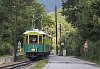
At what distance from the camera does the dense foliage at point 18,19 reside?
188 ft

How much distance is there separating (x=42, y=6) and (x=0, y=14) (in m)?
60.3

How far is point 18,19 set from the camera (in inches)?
3091

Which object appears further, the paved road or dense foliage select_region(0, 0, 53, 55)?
dense foliage select_region(0, 0, 53, 55)

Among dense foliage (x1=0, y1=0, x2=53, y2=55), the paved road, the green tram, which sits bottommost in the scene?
the paved road

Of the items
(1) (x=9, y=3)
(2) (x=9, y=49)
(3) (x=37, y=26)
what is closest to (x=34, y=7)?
(3) (x=37, y=26)

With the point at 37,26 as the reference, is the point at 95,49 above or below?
below

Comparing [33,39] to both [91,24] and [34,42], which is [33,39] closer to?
[34,42]

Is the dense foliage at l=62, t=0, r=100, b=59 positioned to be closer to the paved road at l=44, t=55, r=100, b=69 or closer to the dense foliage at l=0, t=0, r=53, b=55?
the paved road at l=44, t=55, r=100, b=69

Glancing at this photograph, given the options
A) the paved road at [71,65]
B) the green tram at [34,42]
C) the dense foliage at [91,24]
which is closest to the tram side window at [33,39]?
the green tram at [34,42]

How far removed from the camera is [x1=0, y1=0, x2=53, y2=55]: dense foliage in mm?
57438

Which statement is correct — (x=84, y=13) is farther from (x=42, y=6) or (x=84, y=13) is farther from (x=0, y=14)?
(x=42, y=6)

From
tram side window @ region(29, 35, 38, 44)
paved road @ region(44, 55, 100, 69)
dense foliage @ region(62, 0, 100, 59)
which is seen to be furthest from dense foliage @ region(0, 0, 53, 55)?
paved road @ region(44, 55, 100, 69)

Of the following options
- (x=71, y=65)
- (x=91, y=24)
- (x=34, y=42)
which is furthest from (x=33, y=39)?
(x=71, y=65)

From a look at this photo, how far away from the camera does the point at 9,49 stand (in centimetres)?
5806
